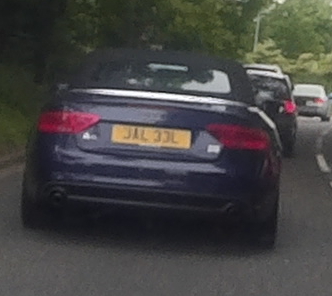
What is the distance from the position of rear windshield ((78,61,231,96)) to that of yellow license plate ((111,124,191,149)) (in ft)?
2.61

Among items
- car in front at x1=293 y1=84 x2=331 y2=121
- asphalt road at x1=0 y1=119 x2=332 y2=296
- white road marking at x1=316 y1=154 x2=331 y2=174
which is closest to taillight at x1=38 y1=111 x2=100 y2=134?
asphalt road at x1=0 y1=119 x2=332 y2=296

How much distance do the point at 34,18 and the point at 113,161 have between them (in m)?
18.6

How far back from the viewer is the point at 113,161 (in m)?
10.5

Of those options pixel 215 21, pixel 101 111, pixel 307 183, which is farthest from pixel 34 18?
pixel 101 111

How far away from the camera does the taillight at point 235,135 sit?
34.6ft

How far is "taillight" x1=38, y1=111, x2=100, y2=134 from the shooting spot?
34.6 feet

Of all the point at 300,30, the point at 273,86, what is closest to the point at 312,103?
the point at 273,86

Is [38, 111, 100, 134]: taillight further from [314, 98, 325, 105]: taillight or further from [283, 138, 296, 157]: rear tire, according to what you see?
[314, 98, 325, 105]: taillight

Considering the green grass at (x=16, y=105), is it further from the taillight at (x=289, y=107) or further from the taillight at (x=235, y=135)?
the taillight at (x=235, y=135)

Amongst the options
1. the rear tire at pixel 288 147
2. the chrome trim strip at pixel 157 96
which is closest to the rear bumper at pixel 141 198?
the chrome trim strip at pixel 157 96

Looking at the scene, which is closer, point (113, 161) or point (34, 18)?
point (113, 161)

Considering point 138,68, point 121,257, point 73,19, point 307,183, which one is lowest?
point 73,19

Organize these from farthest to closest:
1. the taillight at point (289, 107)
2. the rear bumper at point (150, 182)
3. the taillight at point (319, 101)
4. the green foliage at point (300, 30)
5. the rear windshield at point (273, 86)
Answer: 1. the green foliage at point (300, 30)
2. the taillight at point (319, 101)
3. the rear windshield at point (273, 86)
4. the taillight at point (289, 107)
5. the rear bumper at point (150, 182)

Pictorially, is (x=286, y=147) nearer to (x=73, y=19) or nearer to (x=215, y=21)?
(x=73, y=19)
